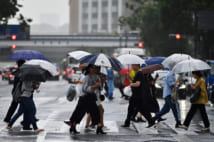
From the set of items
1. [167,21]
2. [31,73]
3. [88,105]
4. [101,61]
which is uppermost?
[167,21]

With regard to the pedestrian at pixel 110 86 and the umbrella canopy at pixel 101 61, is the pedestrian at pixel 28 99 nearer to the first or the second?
the umbrella canopy at pixel 101 61

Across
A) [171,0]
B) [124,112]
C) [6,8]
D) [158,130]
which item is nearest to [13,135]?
[158,130]

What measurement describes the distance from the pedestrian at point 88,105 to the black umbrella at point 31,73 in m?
0.91

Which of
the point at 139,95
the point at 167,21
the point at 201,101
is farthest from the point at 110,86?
the point at 167,21

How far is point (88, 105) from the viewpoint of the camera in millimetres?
12945

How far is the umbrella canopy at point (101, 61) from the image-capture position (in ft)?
41.7

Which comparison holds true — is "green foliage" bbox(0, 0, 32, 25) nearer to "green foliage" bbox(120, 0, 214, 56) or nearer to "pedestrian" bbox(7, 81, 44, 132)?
"green foliage" bbox(120, 0, 214, 56)

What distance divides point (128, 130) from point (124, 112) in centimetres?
565

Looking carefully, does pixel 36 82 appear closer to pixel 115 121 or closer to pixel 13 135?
pixel 13 135

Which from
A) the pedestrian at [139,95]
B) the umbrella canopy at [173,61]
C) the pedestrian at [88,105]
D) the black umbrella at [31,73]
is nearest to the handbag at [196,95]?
the pedestrian at [139,95]

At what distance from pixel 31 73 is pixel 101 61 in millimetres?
1488

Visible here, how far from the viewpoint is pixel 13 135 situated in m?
12.5

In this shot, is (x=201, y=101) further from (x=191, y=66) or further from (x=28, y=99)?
(x=28, y=99)

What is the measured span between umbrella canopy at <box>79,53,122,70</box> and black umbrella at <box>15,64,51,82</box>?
899 millimetres
